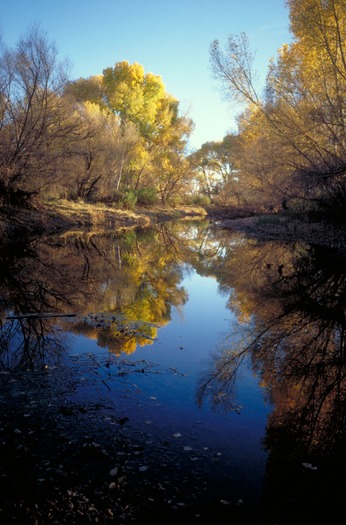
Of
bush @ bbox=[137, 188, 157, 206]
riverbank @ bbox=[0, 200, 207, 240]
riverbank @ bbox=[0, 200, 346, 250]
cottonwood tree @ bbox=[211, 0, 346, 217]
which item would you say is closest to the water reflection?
riverbank @ bbox=[0, 200, 207, 240]

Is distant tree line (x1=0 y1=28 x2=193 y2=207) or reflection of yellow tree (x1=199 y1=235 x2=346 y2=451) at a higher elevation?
distant tree line (x1=0 y1=28 x2=193 y2=207)

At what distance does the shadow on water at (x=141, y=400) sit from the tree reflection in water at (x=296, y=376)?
A: 0.02 m

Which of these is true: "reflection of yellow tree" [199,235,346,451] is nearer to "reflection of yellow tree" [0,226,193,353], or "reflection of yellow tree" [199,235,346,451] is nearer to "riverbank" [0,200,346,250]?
"reflection of yellow tree" [0,226,193,353]

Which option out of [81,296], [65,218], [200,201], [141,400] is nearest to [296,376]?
→ [141,400]

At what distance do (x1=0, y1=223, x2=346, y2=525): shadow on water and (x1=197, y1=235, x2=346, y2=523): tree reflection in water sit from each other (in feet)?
0.06

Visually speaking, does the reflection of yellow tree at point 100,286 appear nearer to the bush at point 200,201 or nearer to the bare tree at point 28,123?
the bare tree at point 28,123

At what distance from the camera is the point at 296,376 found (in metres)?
5.11

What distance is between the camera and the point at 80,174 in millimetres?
29000

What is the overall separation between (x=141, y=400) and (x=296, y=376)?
2.24 metres

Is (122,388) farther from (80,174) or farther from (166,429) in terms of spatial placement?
(80,174)

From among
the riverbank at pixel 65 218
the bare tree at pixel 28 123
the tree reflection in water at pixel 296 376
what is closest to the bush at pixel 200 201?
the riverbank at pixel 65 218

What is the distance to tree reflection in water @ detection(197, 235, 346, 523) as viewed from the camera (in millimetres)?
3127

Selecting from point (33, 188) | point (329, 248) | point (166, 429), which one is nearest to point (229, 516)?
point (166, 429)

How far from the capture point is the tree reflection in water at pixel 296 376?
313 cm
